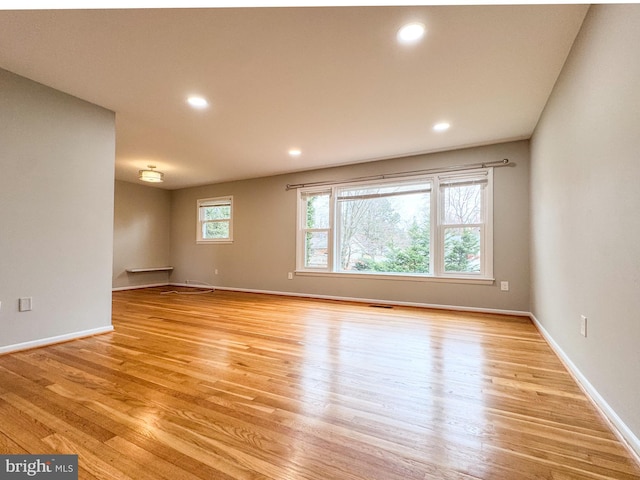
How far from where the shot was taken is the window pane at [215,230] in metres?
6.55

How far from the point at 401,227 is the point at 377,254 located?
1.90 ft

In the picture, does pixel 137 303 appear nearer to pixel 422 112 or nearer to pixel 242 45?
pixel 242 45

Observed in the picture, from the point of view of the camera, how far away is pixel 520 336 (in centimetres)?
297

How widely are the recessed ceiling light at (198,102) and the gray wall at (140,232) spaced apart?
4.41 meters

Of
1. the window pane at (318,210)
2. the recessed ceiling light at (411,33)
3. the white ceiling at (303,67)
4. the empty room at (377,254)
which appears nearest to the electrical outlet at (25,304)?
the empty room at (377,254)

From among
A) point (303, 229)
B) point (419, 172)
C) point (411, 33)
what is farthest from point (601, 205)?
point (303, 229)

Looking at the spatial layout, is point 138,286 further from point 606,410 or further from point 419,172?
point 606,410

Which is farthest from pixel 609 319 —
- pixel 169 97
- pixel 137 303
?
pixel 137 303

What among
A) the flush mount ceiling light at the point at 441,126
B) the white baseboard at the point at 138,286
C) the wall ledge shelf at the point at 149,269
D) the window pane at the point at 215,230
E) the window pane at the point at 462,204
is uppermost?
the flush mount ceiling light at the point at 441,126

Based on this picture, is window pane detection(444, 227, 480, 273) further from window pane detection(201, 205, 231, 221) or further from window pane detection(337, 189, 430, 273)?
window pane detection(201, 205, 231, 221)

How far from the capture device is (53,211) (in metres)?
2.66

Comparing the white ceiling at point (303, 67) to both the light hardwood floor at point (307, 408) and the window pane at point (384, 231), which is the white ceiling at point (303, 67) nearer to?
the window pane at point (384, 231)

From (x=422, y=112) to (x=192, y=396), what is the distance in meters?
3.17

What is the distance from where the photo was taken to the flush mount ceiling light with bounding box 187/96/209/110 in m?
2.85
